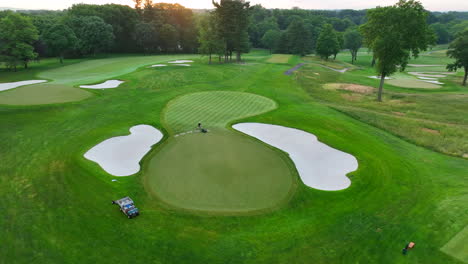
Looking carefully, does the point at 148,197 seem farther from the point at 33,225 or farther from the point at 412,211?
the point at 412,211

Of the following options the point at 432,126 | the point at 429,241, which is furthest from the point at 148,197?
the point at 432,126

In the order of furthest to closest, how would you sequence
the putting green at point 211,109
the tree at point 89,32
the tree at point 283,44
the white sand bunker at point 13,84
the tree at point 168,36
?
the tree at point 283,44, the tree at point 168,36, the tree at point 89,32, the white sand bunker at point 13,84, the putting green at point 211,109

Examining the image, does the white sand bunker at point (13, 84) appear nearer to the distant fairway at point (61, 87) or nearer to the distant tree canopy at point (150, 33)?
the distant fairway at point (61, 87)

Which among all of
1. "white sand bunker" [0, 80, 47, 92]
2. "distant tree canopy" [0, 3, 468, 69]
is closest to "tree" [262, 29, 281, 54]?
"distant tree canopy" [0, 3, 468, 69]

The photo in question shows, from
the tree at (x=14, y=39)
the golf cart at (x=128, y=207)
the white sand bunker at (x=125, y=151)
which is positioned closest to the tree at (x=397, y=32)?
the white sand bunker at (x=125, y=151)

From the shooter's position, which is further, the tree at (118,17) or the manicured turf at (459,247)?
the tree at (118,17)

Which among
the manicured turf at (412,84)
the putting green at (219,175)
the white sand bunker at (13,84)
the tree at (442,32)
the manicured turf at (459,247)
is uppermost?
the tree at (442,32)

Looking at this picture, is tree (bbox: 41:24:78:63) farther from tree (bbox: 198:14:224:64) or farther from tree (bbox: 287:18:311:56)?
tree (bbox: 287:18:311:56)
